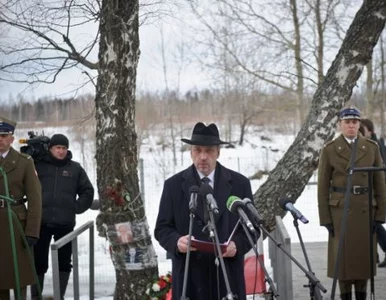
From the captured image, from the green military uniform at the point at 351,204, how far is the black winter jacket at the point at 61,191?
7.86 feet

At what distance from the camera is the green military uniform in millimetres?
5617

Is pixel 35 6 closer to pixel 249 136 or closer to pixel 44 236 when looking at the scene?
pixel 44 236

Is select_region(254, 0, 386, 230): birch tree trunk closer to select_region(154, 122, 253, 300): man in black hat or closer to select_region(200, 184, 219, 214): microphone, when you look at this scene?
select_region(154, 122, 253, 300): man in black hat

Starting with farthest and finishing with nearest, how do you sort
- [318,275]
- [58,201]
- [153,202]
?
[153,202] < [318,275] < [58,201]

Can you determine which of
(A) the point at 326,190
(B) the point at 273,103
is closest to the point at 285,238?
(A) the point at 326,190

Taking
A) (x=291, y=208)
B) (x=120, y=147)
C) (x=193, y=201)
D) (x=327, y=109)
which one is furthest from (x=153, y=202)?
(x=193, y=201)

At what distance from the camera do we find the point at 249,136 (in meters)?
38.3

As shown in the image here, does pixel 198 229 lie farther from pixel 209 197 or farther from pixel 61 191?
pixel 61 191

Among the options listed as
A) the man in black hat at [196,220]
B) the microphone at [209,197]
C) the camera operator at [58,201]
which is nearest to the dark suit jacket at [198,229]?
the man in black hat at [196,220]

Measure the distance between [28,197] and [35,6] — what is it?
5.49 ft

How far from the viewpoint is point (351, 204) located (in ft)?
18.5

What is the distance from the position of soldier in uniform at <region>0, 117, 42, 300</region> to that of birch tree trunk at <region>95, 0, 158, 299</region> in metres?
0.58

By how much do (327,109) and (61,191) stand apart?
3.16m

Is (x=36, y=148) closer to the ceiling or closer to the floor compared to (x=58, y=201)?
closer to the ceiling
